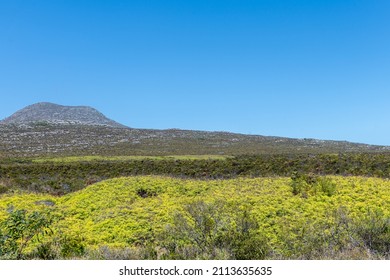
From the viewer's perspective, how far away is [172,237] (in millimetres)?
7918

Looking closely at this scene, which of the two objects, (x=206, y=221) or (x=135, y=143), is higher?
(x=135, y=143)

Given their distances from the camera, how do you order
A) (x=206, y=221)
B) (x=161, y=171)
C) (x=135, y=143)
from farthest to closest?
(x=135, y=143) < (x=161, y=171) < (x=206, y=221)

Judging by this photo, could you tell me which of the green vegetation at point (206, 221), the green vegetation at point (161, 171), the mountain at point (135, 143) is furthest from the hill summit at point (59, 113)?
the green vegetation at point (206, 221)

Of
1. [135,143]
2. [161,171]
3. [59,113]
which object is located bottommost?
[161,171]

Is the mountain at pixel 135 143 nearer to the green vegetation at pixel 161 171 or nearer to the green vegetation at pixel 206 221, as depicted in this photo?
the green vegetation at pixel 161 171

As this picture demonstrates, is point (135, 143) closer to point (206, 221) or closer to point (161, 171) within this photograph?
point (161, 171)

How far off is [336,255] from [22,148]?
68101 millimetres

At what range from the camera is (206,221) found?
7.59 metres

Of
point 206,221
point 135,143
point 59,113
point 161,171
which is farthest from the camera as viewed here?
point 59,113

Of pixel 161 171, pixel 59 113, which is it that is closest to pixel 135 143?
pixel 161 171

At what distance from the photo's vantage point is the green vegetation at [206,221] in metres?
6.79
